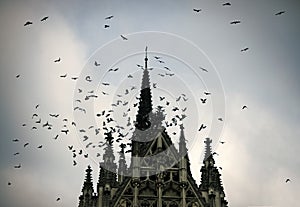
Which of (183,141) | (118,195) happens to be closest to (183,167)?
(183,141)

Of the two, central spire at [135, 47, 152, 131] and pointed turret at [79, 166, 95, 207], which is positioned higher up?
central spire at [135, 47, 152, 131]

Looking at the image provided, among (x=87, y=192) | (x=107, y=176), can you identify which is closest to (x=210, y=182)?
(x=107, y=176)

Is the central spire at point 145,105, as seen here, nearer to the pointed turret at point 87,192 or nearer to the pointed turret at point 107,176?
the pointed turret at point 107,176

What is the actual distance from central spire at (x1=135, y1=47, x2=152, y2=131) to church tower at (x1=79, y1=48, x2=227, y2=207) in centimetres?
109

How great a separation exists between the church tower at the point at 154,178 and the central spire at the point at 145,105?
109 centimetres

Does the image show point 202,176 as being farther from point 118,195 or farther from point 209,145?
point 118,195

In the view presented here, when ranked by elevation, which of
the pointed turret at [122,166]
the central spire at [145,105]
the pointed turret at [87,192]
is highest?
the central spire at [145,105]

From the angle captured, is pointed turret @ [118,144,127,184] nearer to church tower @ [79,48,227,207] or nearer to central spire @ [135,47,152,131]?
church tower @ [79,48,227,207]

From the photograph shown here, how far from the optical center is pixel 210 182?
54219 mm

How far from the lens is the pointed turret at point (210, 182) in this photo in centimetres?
5325

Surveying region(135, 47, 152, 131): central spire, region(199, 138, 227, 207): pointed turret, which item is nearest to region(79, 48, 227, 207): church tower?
region(199, 138, 227, 207): pointed turret

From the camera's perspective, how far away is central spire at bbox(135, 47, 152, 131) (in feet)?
191

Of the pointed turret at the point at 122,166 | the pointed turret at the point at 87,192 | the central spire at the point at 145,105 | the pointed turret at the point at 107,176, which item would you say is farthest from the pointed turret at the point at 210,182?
the pointed turret at the point at 87,192

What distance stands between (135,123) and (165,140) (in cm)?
406
